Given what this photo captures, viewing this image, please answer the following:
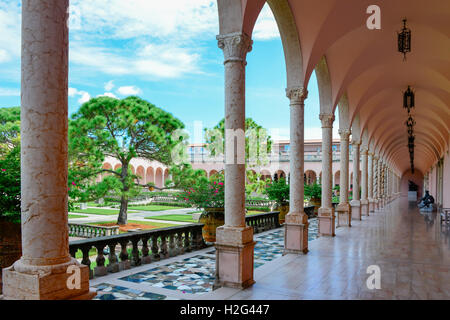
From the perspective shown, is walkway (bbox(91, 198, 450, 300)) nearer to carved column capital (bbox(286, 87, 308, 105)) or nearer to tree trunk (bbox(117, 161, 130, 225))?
carved column capital (bbox(286, 87, 308, 105))

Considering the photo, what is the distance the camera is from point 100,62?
147ft

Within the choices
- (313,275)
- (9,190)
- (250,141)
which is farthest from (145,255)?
(250,141)

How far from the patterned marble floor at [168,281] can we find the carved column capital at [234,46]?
3.77 m

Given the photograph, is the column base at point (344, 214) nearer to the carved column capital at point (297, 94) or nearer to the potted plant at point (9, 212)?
the carved column capital at point (297, 94)

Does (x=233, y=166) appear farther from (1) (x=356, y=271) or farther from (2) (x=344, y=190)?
(2) (x=344, y=190)

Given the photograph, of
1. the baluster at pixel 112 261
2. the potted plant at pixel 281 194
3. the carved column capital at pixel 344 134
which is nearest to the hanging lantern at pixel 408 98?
the carved column capital at pixel 344 134

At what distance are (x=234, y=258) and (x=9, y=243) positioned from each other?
3.79 m

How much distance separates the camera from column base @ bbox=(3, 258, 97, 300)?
3148 mm

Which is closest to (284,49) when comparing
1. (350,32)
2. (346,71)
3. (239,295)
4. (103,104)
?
(350,32)

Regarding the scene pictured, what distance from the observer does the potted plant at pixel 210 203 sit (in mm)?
10156

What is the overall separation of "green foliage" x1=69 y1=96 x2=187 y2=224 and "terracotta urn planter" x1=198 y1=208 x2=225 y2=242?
789 cm

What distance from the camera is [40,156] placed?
3.22 meters

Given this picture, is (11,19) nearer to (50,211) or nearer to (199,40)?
(50,211)

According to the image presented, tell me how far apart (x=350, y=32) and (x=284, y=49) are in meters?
2.72
